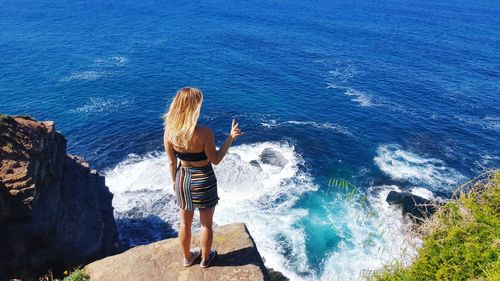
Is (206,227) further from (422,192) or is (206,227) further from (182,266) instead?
(422,192)

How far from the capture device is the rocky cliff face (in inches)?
682

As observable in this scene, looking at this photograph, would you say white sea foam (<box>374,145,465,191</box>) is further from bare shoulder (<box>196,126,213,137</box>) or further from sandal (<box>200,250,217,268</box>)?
bare shoulder (<box>196,126,213,137</box>)

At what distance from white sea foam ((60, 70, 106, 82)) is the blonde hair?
5330 centimetres

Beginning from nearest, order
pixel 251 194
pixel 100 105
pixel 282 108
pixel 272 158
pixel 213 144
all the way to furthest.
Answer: pixel 213 144 → pixel 251 194 → pixel 272 158 → pixel 100 105 → pixel 282 108

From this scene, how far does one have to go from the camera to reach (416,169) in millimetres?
37156

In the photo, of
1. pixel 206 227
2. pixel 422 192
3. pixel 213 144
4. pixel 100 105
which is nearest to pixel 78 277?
pixel 206 227

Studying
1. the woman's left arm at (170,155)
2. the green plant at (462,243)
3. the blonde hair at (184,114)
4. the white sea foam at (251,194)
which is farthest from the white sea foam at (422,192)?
Result: the blonde hair at (184,114)

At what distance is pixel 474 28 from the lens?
8981 cm

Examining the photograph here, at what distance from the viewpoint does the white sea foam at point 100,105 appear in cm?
4641

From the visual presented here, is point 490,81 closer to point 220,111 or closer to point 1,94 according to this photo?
point 220,111

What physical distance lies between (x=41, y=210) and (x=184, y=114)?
52.6 feet

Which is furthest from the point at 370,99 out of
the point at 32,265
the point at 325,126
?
the point at 32,265

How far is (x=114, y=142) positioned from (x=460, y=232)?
1496 inches

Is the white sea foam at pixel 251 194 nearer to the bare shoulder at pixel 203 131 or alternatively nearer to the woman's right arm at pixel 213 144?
the woman's right arm at pixel 213 144
